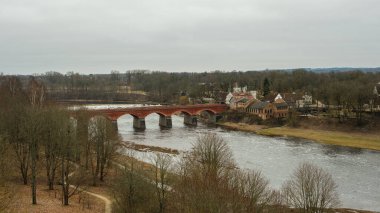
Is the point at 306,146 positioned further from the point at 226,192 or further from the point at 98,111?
the point at 226,192

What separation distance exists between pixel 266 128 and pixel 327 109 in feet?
59.8

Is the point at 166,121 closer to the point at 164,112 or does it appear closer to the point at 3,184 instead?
the point at 164,112

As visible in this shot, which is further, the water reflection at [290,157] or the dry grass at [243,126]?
the dry grass at [243,126]

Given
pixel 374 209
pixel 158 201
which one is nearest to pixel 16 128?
pixel 158 201

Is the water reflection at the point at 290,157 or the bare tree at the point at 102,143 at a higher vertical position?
the bare tree at the point at 102,143

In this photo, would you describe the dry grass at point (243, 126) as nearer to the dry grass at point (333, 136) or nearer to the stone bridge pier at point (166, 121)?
the dry grass at point (333, 136)

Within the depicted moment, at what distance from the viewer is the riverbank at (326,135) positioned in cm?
8194

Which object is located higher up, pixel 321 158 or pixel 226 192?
pixel 226 192

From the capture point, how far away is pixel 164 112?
11262 centimetres

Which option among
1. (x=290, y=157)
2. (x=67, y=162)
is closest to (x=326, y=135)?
(x=290, y=157)

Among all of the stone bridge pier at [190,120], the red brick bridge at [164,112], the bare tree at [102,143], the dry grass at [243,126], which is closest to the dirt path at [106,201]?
the bare tree at [102,143]

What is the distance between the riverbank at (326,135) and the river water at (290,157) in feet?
10.7

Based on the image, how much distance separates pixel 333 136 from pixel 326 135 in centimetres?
171

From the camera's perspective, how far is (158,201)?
3338 centimetres
